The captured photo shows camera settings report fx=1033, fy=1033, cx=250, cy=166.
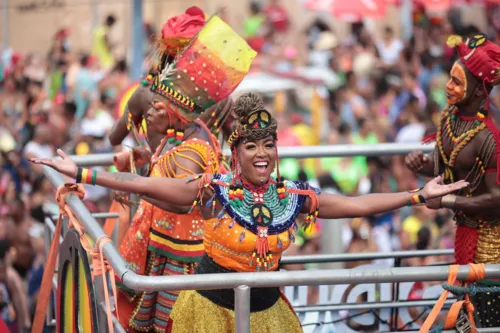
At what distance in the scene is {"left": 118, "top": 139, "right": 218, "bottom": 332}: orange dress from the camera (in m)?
5.36

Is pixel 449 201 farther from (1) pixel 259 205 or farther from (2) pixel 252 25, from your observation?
(2) pixel 252 25

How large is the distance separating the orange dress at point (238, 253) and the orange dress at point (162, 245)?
0.74 meters

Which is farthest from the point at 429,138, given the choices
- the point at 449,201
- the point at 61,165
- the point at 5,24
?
the point at 5,24

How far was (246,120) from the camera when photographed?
14.8ft

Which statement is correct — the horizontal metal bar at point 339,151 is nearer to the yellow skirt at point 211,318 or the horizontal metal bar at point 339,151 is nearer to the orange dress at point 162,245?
the orange dress at point 162,245

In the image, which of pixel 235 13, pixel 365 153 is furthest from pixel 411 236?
pixel 235 13

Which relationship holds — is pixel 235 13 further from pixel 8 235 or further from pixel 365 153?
pixel 365 153

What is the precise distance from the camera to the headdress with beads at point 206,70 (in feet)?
17.7

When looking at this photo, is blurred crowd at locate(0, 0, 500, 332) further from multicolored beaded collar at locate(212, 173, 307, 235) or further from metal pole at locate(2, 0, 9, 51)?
multicolored beaded collar at locate(212, 173, 307, 235)

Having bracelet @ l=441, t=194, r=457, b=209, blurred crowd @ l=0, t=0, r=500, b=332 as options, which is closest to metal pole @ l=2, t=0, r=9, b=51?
blurred crowd @ l=0, t=0, r=500, b=332

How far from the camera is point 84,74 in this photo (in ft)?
53.8

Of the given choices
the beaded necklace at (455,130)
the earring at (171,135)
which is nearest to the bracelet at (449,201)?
the beaded necklace at (455,130)

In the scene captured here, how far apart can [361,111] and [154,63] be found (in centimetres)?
960

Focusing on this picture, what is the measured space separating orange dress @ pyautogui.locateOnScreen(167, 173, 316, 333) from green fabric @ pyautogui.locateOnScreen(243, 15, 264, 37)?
51.2 ft
